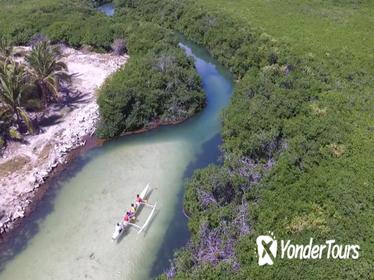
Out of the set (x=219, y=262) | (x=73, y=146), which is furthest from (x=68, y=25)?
(x=219, y=262)

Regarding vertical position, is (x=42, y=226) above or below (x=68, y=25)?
below

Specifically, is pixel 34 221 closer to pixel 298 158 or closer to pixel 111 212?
pixel 111 212

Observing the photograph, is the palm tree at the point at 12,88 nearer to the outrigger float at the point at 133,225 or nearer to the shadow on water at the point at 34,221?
the shadow on water at the point at 34,221

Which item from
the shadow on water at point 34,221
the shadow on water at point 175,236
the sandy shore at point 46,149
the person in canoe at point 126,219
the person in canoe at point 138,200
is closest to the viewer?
the shadow on water at point 175,236

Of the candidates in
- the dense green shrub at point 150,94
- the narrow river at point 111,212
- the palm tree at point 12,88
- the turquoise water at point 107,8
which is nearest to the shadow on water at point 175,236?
the narrow river at point 111,212

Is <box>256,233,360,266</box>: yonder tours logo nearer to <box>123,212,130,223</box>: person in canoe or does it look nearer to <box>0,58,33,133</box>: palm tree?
<box>123,212,130,223</box>: person in canoe

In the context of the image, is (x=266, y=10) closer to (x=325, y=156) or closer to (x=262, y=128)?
(x=262, y=128)
